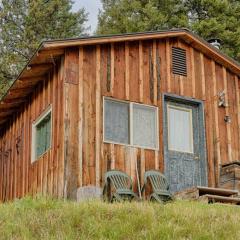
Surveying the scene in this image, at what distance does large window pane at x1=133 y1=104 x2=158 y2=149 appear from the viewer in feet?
45.7

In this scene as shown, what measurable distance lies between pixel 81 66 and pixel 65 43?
2.57ft

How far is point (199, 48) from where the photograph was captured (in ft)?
51.1

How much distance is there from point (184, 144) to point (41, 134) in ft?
11.4

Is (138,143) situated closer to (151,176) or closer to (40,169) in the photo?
(151,176)

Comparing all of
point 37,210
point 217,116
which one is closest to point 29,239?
point 37,210

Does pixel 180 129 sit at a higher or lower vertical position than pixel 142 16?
lower

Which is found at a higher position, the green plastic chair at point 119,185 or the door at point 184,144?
the door at point 184,144

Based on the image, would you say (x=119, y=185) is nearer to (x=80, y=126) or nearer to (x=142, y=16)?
(x=80, y=126)

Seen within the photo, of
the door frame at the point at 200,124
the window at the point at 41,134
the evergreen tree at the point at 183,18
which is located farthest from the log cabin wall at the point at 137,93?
the evergreen tree at the point at 183,18

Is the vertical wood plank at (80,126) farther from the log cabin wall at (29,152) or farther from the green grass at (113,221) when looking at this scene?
the green grass at (113,221)

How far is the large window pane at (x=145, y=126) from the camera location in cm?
1392

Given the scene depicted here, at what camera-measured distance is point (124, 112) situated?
546 inches

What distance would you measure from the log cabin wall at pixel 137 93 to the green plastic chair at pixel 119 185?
0.16m

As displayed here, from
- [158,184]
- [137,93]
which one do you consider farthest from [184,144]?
[137,93]
